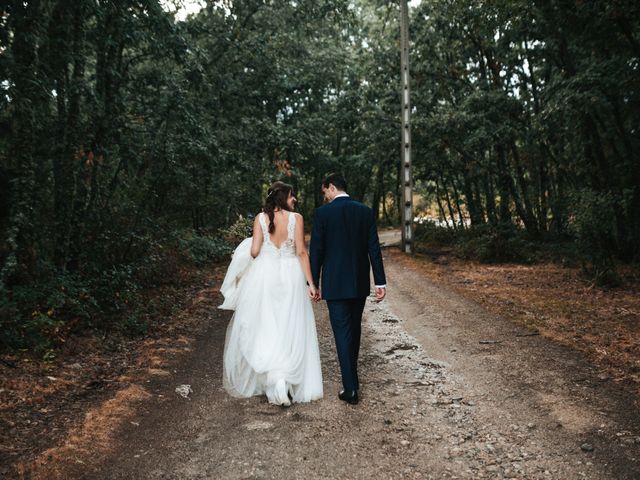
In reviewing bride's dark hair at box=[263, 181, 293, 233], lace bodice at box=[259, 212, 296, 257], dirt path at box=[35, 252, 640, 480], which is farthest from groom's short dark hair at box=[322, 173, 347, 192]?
dirt path at box=[35, 252, 640, 480]

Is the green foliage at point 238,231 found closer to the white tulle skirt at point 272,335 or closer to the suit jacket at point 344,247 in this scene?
the white tulle skirt at point 272,335

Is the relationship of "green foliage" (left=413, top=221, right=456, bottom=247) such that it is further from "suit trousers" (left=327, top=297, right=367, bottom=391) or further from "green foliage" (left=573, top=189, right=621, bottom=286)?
"suit trousers" (left=327, top=297, right=367, bottom=391)

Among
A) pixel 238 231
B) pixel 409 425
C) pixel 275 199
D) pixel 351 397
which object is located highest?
pixel 275 199

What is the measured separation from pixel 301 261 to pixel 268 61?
14184 mm

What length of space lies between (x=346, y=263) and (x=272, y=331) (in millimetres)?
1067

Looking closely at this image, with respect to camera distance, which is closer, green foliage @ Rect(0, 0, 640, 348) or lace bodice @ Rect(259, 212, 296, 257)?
lace bodice @ Rect(259, 212, 296, 257)

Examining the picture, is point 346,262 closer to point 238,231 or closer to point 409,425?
point 409,425

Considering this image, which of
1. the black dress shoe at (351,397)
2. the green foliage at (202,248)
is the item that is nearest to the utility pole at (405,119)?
the green foliage at (202,248)

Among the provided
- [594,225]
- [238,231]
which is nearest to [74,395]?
[238,231]

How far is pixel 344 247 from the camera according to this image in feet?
15.6

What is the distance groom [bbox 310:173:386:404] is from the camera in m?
4.70

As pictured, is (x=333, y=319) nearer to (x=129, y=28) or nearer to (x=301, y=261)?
(x=301, y=261)

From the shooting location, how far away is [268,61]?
57.5 ft

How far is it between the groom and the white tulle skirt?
36cm
